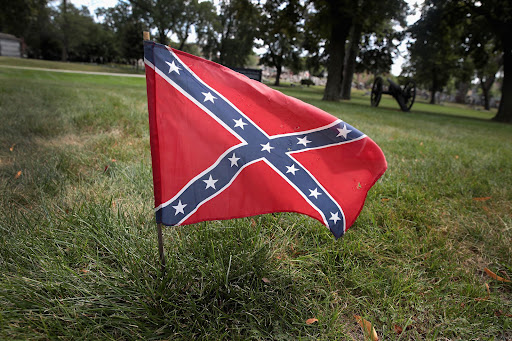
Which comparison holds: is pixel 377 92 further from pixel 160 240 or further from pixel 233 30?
pixel 233 30

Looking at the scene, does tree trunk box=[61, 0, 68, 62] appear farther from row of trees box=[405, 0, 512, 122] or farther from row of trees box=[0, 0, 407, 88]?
row of trees box=[405, 0, 512, 122]

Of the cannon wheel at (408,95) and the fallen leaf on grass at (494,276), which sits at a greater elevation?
the cannon wheel at (408,95)

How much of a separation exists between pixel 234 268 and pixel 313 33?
76.3ft

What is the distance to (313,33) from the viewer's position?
21.7 meters

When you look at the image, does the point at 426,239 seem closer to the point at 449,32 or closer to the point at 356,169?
the point at 356,169

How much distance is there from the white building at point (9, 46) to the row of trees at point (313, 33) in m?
2.12

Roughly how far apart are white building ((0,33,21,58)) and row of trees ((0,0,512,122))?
212 centimetres

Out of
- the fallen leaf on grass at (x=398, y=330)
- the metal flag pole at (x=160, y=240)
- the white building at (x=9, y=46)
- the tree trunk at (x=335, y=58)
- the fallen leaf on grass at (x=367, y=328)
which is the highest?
the white building at (x=9, y=46)

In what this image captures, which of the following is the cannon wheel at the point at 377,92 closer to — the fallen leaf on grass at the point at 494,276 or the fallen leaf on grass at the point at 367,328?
the fallen leaf on grass at the point at 494,276

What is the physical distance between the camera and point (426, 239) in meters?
2.02

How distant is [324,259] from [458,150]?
15.3 ft

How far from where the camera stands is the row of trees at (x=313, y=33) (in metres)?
16.1

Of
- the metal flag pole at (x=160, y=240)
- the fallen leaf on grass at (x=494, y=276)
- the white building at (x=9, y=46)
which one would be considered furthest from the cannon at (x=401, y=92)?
the white building at (x=9, y=46)

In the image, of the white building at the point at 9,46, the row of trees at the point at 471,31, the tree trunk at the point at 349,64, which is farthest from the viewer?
the white building at the point at 9,46
